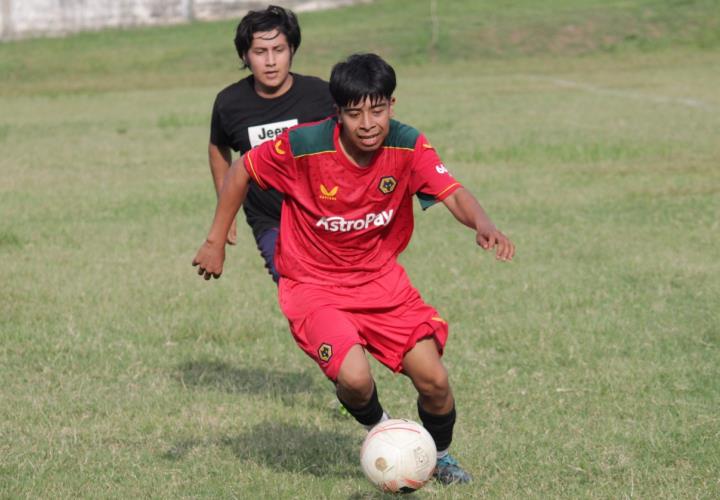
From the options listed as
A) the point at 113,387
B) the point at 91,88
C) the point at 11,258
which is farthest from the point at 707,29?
the point at 113,387

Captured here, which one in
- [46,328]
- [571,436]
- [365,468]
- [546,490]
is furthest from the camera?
[46,328]

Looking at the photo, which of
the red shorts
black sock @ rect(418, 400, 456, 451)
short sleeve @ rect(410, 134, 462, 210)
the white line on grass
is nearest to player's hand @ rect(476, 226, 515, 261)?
short sleeve @ rect(410, 134, 462, 210)

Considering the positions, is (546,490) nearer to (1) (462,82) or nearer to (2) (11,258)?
(2) (11,258)

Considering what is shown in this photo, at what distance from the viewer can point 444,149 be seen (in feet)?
61.1

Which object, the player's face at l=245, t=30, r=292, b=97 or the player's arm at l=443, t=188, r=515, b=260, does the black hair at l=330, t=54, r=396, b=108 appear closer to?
the player's arm at l=443, t=188, r=515, b=260

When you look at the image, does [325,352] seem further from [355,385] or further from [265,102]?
[265,102]

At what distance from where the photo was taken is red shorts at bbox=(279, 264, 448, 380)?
17.6 ft

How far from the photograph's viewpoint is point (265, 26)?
268 inches

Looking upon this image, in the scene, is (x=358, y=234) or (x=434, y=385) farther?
(x=358, y=234)

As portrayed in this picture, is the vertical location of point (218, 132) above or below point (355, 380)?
above

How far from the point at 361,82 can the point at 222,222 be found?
3.13 feet

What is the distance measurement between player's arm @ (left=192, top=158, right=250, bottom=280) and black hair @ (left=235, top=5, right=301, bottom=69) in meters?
1.42

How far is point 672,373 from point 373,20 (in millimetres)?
44367

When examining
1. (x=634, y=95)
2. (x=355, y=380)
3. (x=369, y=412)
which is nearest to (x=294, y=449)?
(x=369, y=412)
